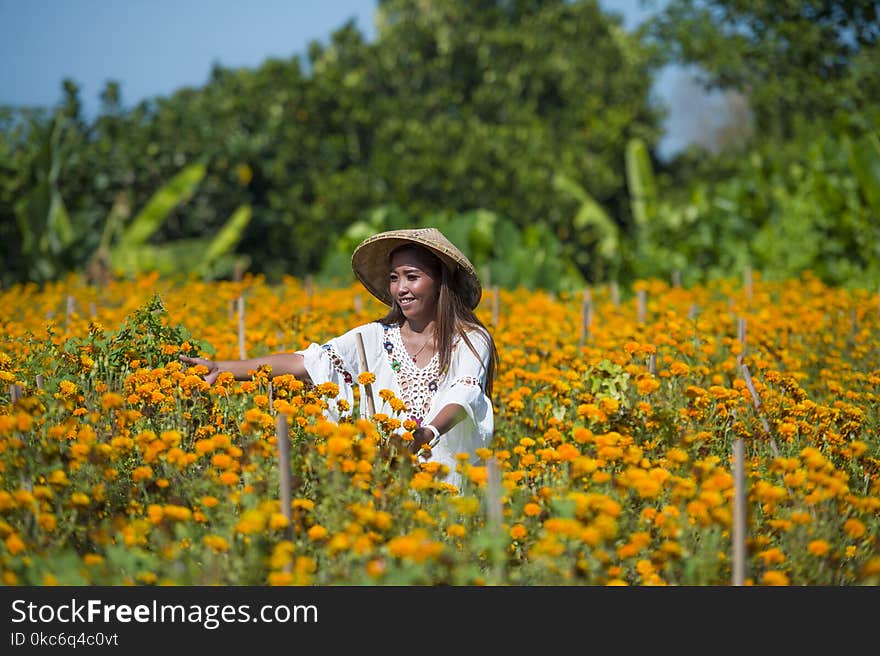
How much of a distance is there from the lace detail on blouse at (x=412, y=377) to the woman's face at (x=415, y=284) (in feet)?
0.43

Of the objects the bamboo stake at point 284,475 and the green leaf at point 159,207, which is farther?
the green leaf at point 159,207

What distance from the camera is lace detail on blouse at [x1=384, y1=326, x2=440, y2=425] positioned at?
3.60 m

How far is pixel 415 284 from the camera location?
3609 mm

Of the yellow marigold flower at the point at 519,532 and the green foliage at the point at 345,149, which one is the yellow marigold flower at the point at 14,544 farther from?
the green foliage at the point at 345,149

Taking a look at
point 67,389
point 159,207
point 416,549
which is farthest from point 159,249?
point 416,549

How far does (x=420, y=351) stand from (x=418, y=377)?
101 millimetres

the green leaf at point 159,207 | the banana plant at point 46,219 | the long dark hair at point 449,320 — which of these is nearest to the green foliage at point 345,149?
the green leaf at point 159,207

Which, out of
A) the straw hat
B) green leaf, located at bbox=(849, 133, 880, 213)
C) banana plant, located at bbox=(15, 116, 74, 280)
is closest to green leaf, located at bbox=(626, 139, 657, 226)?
green leaf, located at bbox=(849, 133, 880, 213)

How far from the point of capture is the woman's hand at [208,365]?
339 centimetres

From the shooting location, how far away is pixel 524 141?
17.7 metres

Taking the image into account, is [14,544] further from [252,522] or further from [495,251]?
[495,251]

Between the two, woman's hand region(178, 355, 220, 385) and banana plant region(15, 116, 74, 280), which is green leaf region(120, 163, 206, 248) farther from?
woman's hand region(178, 355, 220, 385)

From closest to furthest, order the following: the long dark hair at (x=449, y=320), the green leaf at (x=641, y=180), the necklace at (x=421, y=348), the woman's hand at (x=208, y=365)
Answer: the woman's hand at (x=208, y=365)
the long dark hair at (x=449, y=320)
the necklace at (x=421, y=348)
the green leaf at (x=641, y=180)

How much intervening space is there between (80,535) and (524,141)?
15.7m
